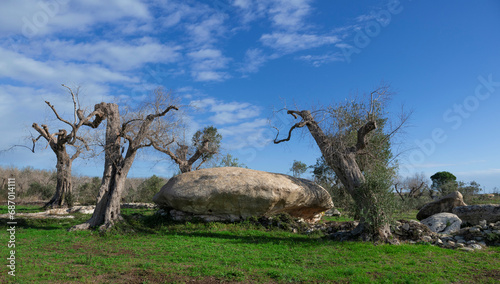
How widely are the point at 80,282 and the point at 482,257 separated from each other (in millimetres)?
13193

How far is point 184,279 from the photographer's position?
8820 mm

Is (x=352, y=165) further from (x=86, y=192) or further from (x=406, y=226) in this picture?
(x=86, y=192)

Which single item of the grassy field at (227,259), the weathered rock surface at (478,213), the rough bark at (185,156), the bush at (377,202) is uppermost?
the rough bark at (185,156)

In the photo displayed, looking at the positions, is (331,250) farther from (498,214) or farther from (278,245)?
(498,214)

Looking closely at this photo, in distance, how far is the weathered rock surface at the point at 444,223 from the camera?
17.9m

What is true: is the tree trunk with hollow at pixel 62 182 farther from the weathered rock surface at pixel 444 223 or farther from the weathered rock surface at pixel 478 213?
the weathered rock surface at pixel 478 213

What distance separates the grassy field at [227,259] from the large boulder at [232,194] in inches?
77.0

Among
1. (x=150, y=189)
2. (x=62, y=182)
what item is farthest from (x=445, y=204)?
(x=62, y=182)

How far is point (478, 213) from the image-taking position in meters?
19.5

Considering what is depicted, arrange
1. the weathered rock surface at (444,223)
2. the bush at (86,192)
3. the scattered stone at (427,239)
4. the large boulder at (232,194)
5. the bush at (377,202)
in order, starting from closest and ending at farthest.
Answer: the bush at (377,202)
the scattered stone at (427,239)
the weathered rock surface at (444,223)
the large boulder at (232,194)
the bush at (86,192)

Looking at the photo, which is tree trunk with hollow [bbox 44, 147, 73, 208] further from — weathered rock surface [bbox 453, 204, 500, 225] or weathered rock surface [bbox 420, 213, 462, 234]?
weathered rock surface [bbox 453, 204, 500, 225]

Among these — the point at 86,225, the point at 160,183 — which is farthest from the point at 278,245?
the point at 160,183

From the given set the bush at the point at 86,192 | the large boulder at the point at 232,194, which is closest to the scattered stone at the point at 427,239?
the large boulder at the point at 232,194

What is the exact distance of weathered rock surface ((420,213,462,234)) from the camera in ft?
58.6
